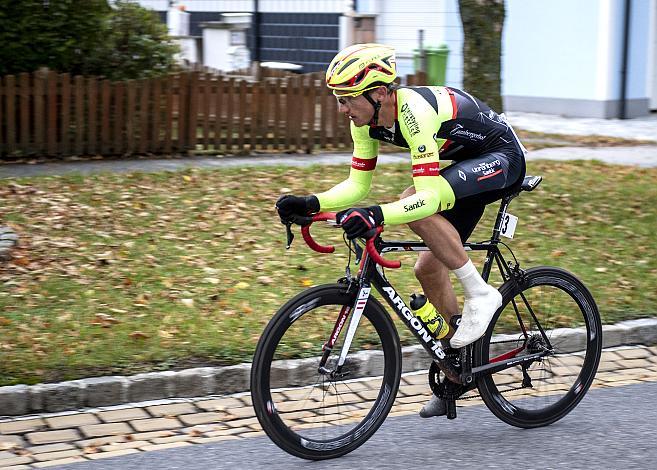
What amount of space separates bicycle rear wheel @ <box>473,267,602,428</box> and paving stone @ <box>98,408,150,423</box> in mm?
1885

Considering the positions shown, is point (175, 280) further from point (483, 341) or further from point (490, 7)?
point (490, 7)

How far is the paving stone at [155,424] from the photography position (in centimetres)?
549

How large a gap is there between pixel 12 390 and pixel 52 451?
2.08ft

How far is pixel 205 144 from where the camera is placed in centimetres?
1278

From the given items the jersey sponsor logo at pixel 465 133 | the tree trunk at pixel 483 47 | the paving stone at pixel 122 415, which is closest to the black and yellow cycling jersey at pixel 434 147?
the jersey sponsor logo at pixel 465 133

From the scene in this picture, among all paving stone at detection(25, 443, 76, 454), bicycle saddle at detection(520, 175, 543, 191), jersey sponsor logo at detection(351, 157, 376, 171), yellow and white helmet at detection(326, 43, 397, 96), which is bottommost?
paving stone at detection(25, 443, 76, 454)

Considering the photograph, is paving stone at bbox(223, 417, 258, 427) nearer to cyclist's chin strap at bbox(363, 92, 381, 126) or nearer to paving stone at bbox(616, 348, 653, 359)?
cyclist's chin strap at bbox(363, 92, 381, 126)

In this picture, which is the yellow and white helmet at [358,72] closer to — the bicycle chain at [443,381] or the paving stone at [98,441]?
the bicycle chain at [443,381]

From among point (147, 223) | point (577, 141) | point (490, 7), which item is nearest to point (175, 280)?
point (147, 223)

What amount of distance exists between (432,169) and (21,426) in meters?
2.59

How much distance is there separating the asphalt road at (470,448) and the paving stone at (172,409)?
59 cm

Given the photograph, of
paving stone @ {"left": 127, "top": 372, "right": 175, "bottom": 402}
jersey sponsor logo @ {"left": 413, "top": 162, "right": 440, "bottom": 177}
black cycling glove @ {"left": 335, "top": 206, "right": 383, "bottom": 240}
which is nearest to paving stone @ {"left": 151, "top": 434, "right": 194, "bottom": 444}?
paving stone @ {"left": 127, "top": 372, "right": 175, "bottom": 402}

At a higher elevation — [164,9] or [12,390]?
[164,9]

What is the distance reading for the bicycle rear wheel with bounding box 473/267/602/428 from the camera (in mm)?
5402
